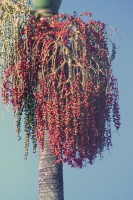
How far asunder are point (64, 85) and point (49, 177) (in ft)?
4.02

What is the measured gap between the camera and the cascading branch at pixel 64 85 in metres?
6.97

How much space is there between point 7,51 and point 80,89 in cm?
109

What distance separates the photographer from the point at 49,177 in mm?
7301

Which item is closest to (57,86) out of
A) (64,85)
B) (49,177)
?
(64,85)

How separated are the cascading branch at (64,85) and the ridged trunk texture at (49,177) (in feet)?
0.68

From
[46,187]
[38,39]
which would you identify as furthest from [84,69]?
[46,187]

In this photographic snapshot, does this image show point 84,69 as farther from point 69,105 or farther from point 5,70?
point 5,70

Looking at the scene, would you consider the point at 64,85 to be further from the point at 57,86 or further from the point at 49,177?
the point at 49,177

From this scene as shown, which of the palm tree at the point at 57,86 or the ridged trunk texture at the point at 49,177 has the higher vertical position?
the palm tree at the point at 57,86

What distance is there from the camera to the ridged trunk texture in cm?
728

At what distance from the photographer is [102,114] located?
24.1 ft

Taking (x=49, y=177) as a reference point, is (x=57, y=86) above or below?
above

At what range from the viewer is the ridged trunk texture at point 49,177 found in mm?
7277

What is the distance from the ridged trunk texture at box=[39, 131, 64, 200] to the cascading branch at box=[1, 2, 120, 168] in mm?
207
